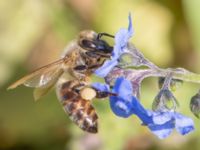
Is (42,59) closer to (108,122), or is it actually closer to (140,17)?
(140,17)

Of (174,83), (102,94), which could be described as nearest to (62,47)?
(102,94)

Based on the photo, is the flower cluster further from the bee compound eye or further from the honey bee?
the bee compound eye

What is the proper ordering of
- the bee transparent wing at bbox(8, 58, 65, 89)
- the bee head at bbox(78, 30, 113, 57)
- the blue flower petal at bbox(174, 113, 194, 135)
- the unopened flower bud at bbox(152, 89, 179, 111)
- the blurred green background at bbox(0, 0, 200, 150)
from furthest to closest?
1. the blurred green background at bbox(0, 0, 200, 150)
2. the bee transparent wing at bbox(8, 58, 65, 89)
3. the bee head at bbox(78, 30, 113, 57)
4. the unopened flower bud at bbox(152, 89, 179, 111)
5. the blue flower petal at bbox(174, 113, 194, 135)

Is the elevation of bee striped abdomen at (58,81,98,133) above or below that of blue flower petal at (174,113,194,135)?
below

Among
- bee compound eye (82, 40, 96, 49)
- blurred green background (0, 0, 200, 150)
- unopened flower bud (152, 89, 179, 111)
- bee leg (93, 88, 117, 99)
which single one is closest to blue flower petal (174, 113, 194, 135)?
unopened flower bud (152, 89, 179, 111)

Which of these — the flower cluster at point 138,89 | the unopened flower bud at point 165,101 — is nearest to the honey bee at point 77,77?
the flower cluster at point 138,89

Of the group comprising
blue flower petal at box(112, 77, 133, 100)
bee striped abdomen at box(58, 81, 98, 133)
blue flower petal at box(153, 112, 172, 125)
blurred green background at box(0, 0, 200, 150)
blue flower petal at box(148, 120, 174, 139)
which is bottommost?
blurred green background at box(0, 0, 200, 150)

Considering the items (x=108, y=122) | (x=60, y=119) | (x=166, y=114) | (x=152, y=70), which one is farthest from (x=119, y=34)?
(x=60, y=119)

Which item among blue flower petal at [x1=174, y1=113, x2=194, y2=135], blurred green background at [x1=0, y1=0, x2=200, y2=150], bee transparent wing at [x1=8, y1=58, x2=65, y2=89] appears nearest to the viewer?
blue flower petal at [x1=174, y1=113, x2=194, y2=135]
